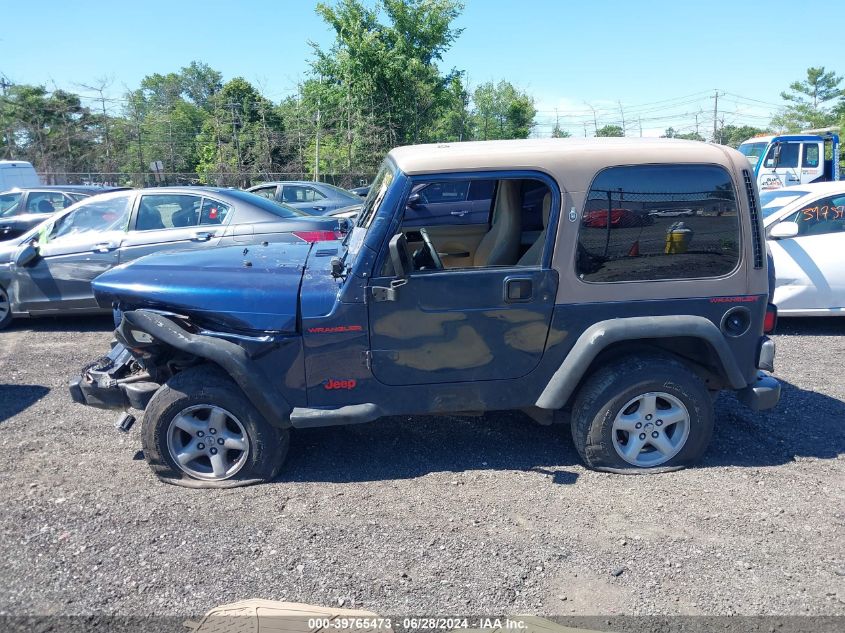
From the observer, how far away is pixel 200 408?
3.96 meters

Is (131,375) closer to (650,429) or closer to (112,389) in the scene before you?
(112,389)

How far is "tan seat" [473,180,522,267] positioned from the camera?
4.33m

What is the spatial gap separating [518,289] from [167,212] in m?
5.34

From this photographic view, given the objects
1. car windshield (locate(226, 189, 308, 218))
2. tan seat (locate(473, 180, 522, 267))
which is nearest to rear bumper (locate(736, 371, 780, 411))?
tan seat (locate(473, 180, 522, 267))

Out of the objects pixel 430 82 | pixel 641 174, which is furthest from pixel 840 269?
pixel 430 82

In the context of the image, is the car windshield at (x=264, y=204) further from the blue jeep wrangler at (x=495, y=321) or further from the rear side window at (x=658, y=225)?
the rear side window at (x=658, y=225)

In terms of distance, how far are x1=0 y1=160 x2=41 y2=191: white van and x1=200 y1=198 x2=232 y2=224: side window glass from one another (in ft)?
37.6

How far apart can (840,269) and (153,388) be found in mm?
6710

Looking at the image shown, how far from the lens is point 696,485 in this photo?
13.1 ft

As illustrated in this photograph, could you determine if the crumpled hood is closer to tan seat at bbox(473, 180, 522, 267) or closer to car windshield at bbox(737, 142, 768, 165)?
tan seat at bbox(473, 180, 522, 267)

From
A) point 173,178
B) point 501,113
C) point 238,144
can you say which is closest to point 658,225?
point 238,144

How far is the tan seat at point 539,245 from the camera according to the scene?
156 inches

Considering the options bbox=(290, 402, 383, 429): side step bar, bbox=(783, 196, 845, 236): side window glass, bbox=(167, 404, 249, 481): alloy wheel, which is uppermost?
bbox=(783, 196, 845, 236): side window glass

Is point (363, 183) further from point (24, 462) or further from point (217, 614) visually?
point (217, 614)
